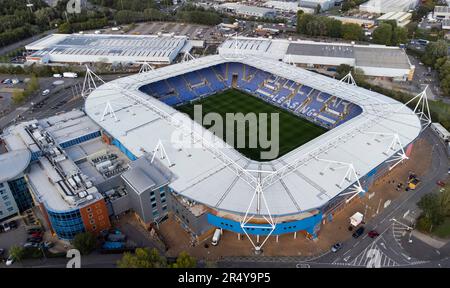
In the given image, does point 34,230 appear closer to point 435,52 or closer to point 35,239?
point 35,239

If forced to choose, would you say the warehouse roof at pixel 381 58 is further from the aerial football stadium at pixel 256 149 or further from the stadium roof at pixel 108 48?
the stadium roof at pixel 108 48

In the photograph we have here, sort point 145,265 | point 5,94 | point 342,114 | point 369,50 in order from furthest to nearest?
point 369,50 → point 5,94 → point 342,114 → point 145,265

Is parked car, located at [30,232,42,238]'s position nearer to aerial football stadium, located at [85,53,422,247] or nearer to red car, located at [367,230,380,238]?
aerial football stadium, located at [85,53,422,247]

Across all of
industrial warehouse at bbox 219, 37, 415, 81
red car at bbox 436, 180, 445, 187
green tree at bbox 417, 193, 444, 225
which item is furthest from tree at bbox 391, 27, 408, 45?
green tree at bbox 417, 193, 444, 225

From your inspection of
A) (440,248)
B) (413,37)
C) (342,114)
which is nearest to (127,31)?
(342,114)

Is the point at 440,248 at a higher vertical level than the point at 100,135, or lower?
lower

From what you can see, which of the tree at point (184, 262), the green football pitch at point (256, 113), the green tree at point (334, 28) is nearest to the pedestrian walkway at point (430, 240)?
the green football pitch at point (256, 113)

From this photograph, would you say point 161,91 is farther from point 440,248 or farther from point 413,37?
point 413,37
